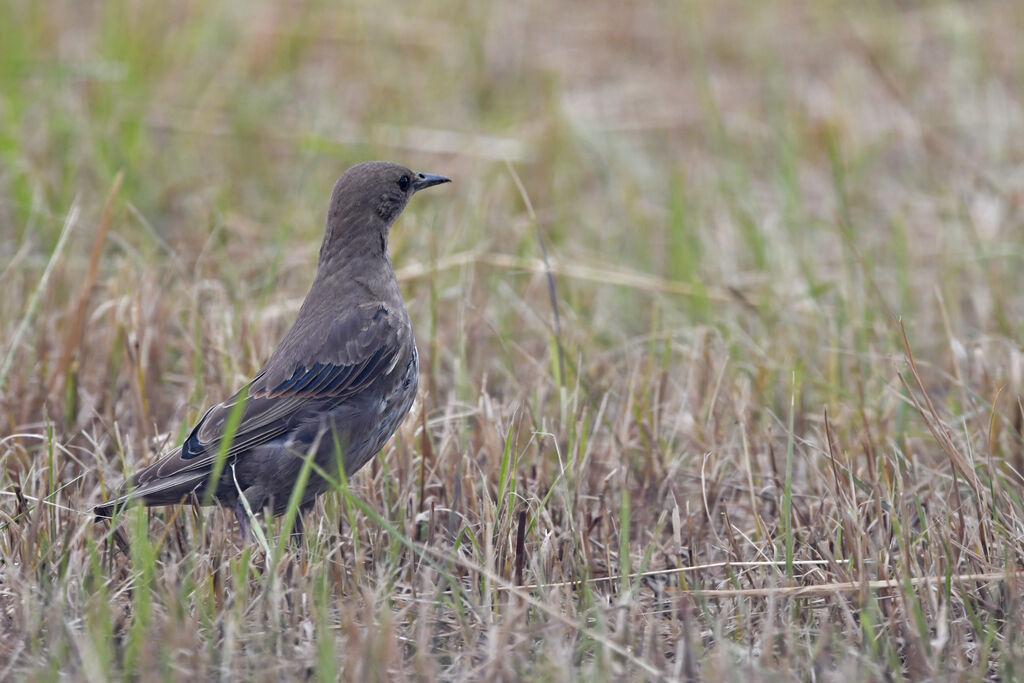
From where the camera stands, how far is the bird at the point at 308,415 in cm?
372

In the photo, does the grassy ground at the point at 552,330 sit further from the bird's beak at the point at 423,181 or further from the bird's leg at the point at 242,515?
the bird's beak at the point at 423,181

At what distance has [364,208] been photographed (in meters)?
4.31

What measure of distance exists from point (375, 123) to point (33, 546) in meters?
4.90

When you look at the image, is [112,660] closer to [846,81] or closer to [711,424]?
[711,424]

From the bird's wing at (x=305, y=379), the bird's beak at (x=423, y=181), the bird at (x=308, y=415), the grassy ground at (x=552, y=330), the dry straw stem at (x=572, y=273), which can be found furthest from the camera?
the dry straw stem at (x=572, y=273)

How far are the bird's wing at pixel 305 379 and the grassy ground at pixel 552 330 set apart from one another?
28 cm

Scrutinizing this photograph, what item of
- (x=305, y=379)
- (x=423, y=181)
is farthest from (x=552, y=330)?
(x=305, y=379)

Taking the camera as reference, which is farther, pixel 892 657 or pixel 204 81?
pixel 204 81

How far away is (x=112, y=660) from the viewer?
309cm

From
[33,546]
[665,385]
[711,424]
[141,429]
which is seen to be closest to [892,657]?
[711,424]

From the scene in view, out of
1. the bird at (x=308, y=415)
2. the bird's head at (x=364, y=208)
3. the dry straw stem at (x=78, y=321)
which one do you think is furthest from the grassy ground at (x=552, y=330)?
the bird's head at (x=364, y=208)

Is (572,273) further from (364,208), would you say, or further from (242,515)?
(242,515)

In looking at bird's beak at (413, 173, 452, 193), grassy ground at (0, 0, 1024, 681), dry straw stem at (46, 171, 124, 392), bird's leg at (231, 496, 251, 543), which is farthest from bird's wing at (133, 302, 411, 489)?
dry straw stem at (46, 171, 124, 392)

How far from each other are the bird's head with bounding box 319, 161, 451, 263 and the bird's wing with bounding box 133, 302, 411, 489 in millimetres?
321
